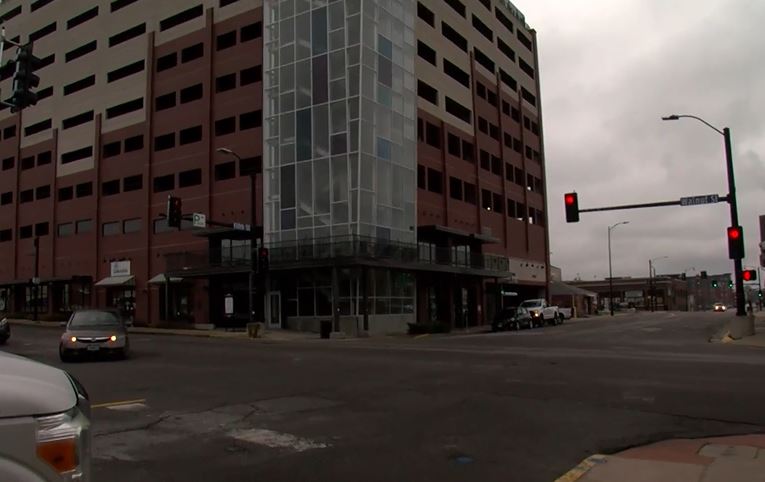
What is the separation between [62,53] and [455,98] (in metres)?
37.6

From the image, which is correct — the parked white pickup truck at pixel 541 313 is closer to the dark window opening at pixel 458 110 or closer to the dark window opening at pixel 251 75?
the dark window opening at pixel 458 110

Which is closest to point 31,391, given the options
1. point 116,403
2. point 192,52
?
point 116,403

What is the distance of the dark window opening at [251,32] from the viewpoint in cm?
4462

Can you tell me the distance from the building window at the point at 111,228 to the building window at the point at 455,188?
1058 inches

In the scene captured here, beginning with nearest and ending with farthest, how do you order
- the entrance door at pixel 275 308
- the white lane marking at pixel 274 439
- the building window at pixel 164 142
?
1. the white lane marking at pixel 274 439
2. the entrance door at pixel 275 308
3. the building window at pixel 164 142

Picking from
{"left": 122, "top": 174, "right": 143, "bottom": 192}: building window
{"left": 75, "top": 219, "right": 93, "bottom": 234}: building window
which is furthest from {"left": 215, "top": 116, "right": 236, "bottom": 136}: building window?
{"left": 75, "top": 219, "right": 93, "bottom": 234}: building window

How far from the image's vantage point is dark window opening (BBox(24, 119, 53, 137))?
198ft

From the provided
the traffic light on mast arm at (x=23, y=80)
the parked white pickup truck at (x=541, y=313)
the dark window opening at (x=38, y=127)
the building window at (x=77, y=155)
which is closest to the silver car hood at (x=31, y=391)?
the traffic light on mast arm at (x=23, y=80)

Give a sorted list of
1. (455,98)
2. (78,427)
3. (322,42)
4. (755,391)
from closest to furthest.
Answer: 1. (78,427)
2. (755,391)
3. (322,42)
4. (455,98)

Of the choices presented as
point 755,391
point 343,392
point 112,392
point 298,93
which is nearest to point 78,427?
point 343,392

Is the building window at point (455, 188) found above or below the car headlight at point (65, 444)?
above

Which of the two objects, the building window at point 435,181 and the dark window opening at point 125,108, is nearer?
the building window at point 435,181

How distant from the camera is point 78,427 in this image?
2.82 metres

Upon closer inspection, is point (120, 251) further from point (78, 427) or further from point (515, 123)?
point (78, 427)
